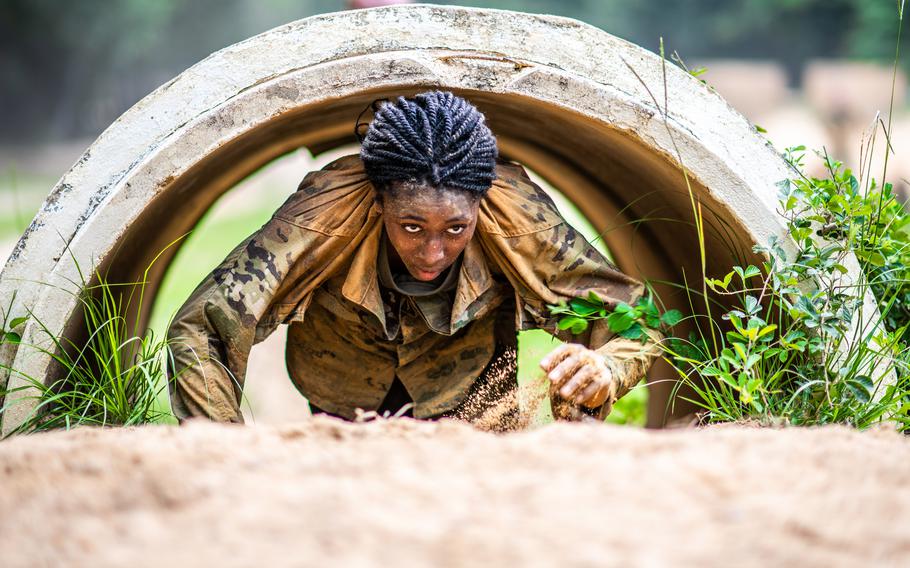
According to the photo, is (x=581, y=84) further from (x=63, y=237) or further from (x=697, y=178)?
(x=63, y=237)

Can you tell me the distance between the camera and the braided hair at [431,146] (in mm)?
2777

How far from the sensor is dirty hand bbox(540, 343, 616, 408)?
2.70 metres

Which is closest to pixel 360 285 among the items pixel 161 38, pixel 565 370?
pixel 565 370

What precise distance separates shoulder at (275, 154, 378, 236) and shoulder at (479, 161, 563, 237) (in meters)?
0.36

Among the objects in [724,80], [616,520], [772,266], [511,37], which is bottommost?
[616,520]

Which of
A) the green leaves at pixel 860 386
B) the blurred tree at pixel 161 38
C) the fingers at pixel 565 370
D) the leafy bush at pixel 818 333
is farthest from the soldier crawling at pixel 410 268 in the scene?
the blurred tree at pixel 161 38

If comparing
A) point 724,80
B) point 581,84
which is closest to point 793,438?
point 581,84

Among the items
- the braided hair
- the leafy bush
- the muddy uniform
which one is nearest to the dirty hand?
the muddy uniform

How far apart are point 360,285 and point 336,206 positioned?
0.88 feet

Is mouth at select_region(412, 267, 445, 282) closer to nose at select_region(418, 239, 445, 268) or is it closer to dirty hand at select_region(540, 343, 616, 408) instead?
nose at select_region(418, 239, 445, 268)

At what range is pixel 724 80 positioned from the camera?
19.0 meters

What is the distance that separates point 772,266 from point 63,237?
2.10 metres

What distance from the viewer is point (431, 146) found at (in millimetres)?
2777

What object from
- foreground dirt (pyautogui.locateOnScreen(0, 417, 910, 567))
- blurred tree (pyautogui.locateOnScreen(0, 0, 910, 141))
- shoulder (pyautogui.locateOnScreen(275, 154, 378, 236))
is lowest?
foreground dirt (pyautogui.locateOnScreen(0, 417, 910, 567))
